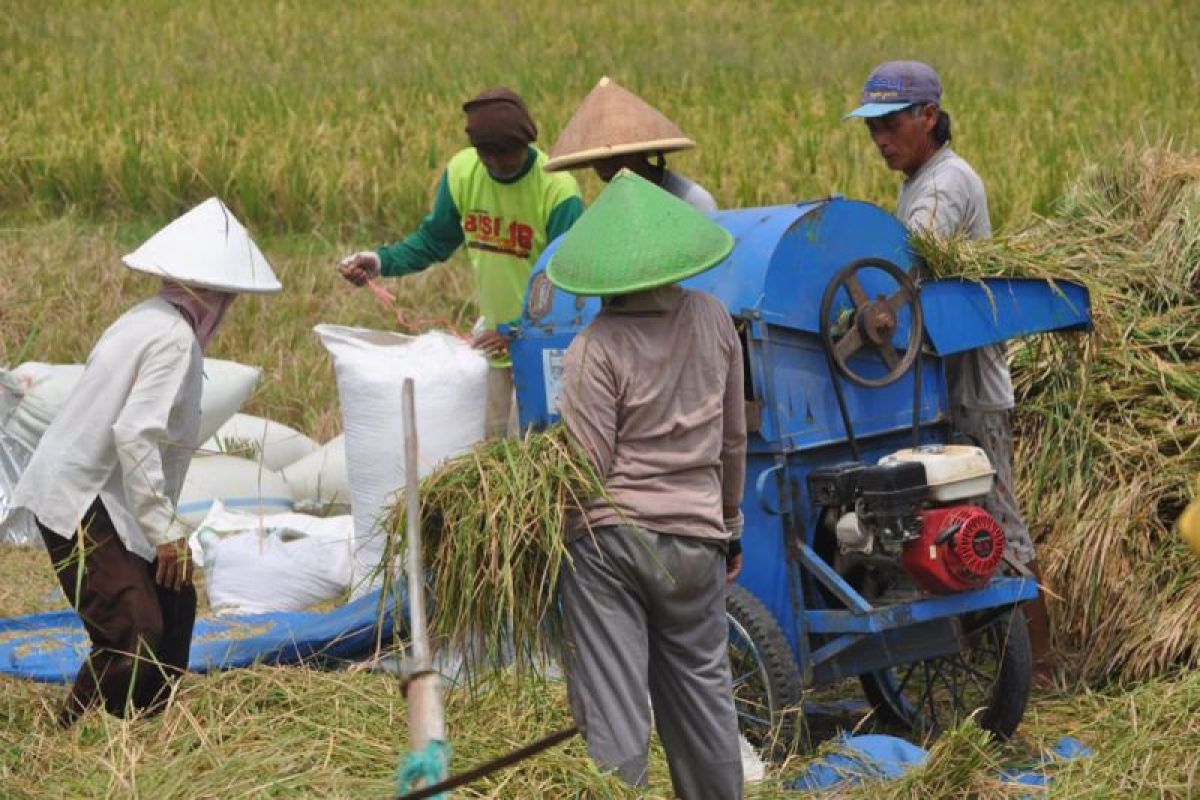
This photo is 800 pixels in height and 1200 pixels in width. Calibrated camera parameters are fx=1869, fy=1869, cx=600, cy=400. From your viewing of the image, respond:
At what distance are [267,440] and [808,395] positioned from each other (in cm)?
332

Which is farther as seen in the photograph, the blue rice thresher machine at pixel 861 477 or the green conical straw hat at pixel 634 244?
the blue rice thresher machine at pixel 861 477

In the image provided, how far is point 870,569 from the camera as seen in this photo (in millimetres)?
5176

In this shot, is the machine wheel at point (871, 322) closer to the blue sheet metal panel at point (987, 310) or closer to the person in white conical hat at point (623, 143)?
the blue sheet metal panel at point (987, 310)

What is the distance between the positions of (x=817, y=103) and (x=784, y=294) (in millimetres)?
8057

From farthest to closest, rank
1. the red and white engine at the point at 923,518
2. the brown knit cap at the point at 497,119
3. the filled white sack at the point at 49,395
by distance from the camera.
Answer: the filled white sack at the point at 49,395 → the brown knit cap at the point at 497,119 → the red and white engine at the point at 923,518

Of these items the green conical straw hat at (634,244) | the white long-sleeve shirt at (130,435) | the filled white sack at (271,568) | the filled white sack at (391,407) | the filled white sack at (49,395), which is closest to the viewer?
the green conical straw hat at (634,244)

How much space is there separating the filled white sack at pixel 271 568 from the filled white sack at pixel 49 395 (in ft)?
2.07

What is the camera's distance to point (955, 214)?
5.59 metres

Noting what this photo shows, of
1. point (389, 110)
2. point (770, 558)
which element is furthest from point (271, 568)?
point (389, 110)

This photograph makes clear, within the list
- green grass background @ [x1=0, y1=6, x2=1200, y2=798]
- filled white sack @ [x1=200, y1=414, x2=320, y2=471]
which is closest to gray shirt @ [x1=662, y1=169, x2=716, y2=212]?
green grass background @ [x1=0, y1=6, x2=1200, y2=798]

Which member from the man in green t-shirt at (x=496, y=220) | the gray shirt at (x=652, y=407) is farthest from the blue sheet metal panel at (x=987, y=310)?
the man in green t-shirt at (x=496, y=220)

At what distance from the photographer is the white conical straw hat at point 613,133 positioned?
221 inches

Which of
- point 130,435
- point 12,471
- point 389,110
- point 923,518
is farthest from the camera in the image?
point 389,110

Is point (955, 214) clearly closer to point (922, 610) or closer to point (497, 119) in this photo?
point (922, 610)
